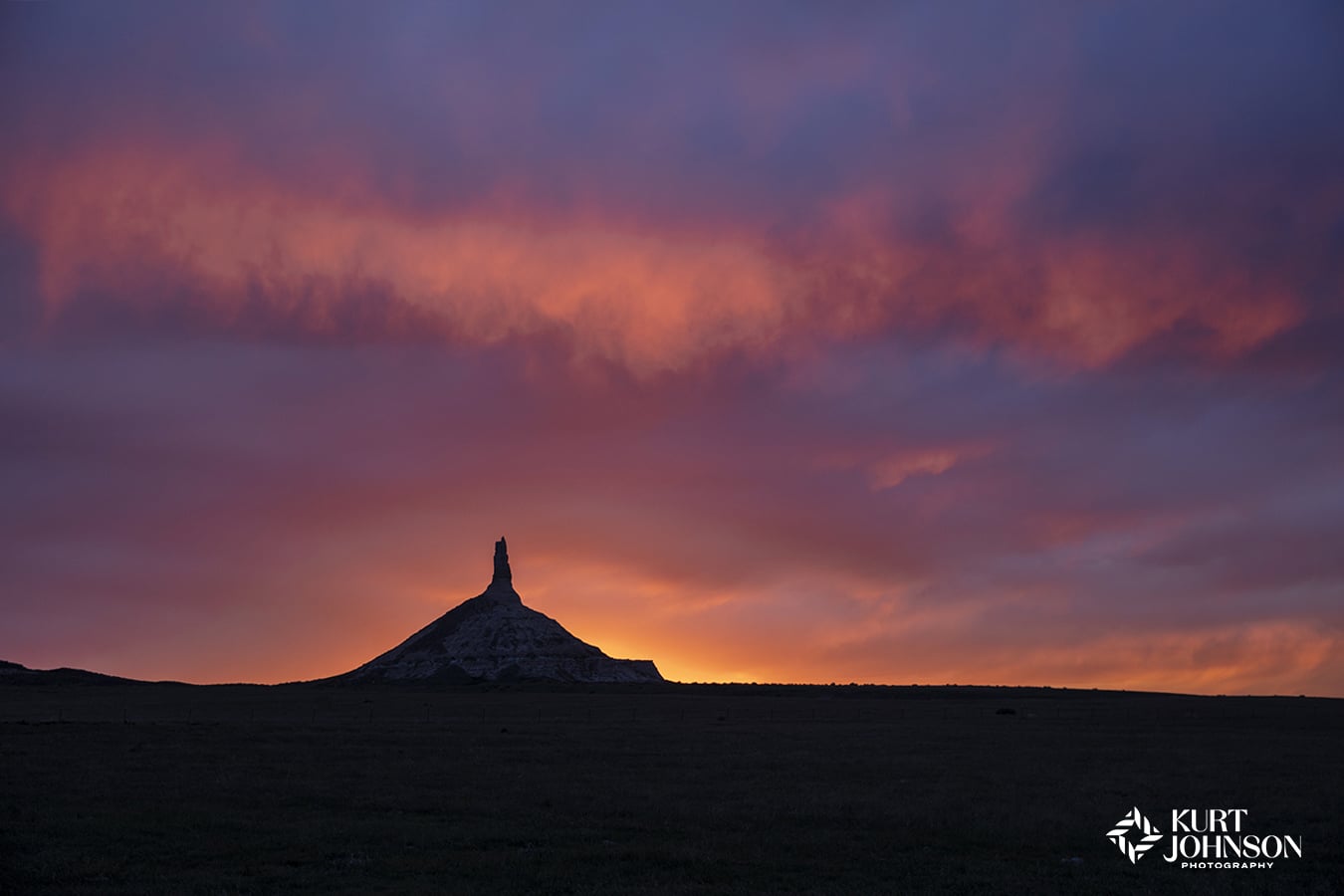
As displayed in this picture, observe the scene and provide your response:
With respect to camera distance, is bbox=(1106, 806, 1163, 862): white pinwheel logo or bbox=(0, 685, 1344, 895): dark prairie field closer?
bbox=(0, 685, 1344, 895): dark prairie field

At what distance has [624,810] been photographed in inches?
1315

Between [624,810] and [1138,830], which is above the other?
[624,810]

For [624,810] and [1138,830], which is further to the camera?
[624,810]

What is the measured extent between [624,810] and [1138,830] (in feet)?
49.9

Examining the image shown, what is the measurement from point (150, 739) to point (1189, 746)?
192 feet

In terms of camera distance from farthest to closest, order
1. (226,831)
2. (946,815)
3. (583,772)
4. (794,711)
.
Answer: (794,711) < (583,772) < (946,815) < (226,831)

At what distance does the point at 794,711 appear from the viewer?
10912 centimetres

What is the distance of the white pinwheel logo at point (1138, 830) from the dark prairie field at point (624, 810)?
48 centimetres

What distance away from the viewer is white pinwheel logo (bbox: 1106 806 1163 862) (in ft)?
89.8

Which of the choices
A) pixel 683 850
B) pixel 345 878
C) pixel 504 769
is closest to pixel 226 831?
pixel 345 878

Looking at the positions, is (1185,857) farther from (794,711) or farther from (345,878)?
(794,711)

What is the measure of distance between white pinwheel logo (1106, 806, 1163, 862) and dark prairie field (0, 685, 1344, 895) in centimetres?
48

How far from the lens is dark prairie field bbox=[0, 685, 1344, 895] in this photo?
23.8 metres

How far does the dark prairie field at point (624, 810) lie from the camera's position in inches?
938
